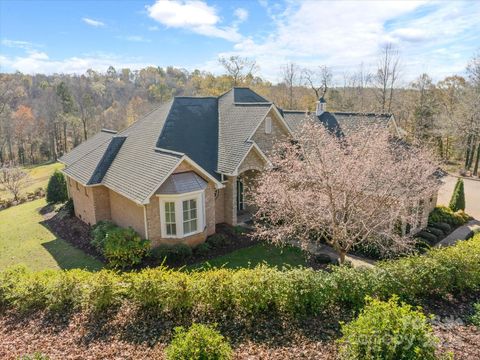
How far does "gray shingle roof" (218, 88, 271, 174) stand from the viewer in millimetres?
19273

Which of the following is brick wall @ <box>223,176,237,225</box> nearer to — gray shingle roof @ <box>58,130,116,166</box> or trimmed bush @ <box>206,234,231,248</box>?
trimmed bush @ <box>206,234,231,248</box>

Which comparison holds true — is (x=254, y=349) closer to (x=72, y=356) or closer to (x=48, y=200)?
(x=72, y=356)

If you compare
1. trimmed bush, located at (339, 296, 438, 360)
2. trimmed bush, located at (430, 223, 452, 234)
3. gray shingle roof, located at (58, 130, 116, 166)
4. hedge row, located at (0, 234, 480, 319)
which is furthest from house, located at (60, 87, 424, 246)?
trimmed bush, located at (339, 296, 438, 360)

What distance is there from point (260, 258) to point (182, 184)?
5129 mm

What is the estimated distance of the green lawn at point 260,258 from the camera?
15.2 m

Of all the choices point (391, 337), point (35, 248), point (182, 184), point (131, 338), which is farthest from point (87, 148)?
point (391, 337)

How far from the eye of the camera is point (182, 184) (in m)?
15.6

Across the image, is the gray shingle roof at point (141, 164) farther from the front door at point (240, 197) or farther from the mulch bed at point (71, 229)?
the front door at point (240, 197)

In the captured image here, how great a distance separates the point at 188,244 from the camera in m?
16.2

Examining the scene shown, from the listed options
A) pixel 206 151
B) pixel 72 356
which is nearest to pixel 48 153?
pixel 206 151

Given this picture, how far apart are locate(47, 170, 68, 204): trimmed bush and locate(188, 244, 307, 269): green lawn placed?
15705mm

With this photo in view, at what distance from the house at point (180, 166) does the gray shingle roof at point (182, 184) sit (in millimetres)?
46

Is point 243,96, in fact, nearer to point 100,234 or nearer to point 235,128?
point 235,128

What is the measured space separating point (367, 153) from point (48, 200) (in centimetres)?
2343
